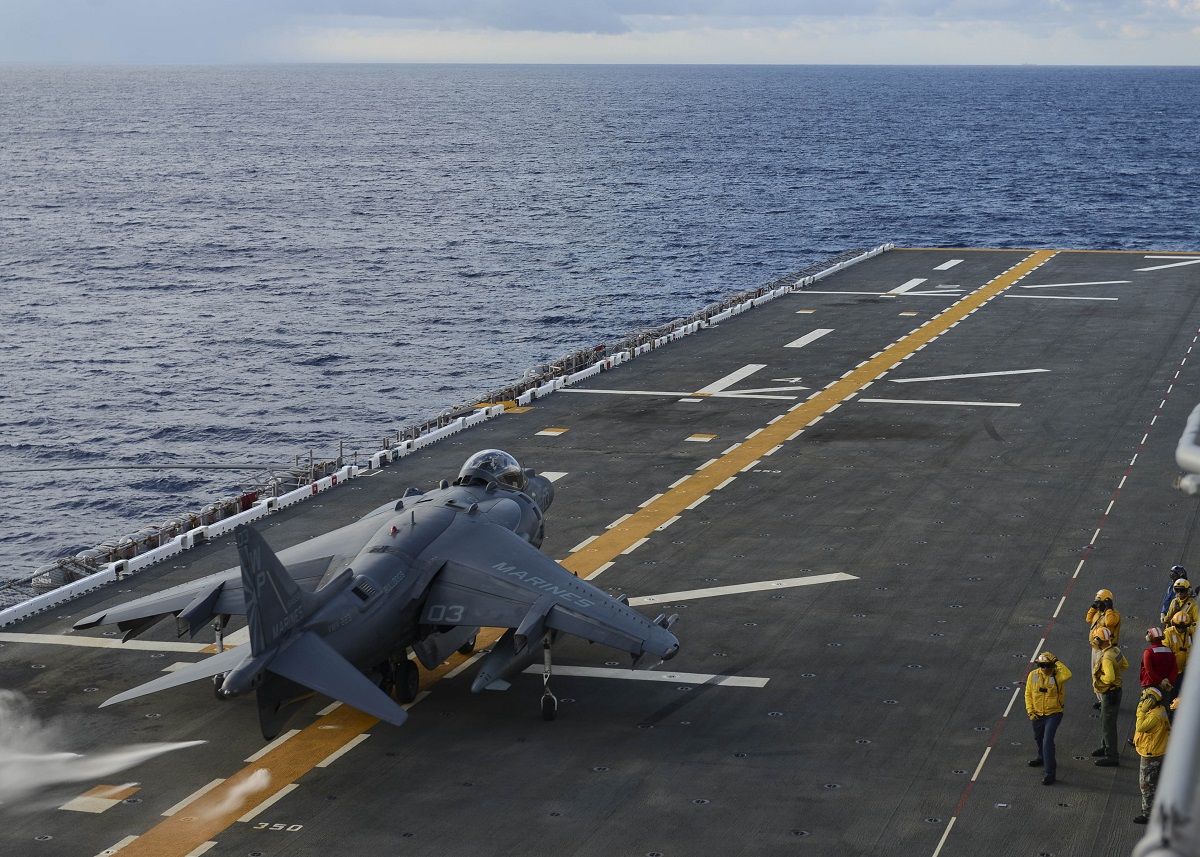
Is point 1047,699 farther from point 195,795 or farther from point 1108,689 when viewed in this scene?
point 195,795

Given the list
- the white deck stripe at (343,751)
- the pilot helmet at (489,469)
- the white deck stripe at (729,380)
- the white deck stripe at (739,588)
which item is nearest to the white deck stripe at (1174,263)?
the white deck stripe at (729,380)

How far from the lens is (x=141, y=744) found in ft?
86.3

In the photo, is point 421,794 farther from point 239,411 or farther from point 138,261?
point 138,261

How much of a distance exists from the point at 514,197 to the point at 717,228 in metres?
43.5

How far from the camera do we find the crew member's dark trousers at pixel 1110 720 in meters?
24.3

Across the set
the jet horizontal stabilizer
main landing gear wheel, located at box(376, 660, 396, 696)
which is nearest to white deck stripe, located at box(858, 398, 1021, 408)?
main landing gear wheel, located at box(376, 660, 396, 696)

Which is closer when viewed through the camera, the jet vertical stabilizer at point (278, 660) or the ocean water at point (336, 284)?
the jet vertical stabilizer at point (278, 660)

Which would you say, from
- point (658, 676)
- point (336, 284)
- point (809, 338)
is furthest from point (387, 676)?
point (336, 284)

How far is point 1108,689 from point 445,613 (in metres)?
12.4

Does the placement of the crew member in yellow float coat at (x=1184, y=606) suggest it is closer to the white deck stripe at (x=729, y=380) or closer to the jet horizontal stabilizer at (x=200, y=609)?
the jet horizontal stabilizer at (x=200, y=609)

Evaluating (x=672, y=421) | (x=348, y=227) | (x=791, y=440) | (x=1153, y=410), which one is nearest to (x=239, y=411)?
(x=672, y=421)

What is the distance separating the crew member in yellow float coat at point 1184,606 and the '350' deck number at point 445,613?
13.6 m

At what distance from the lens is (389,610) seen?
26.7m

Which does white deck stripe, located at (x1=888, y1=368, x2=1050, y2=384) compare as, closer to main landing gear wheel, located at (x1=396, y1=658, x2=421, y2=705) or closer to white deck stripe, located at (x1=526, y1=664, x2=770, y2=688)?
white deck stripe, located at (x1=526, y1=664, x2=770, y2=688)
